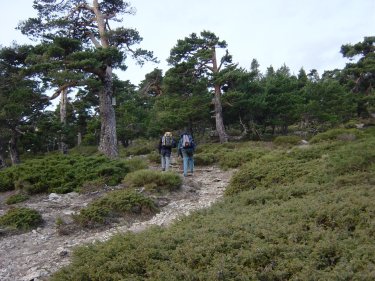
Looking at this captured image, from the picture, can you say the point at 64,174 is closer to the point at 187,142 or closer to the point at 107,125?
the point at 187,142

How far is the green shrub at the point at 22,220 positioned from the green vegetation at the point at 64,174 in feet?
8.77

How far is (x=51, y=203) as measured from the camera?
368 inches

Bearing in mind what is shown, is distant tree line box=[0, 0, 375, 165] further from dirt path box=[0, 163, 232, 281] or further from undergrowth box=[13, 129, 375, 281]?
undergrowth box=[13, 129, 375, 281]

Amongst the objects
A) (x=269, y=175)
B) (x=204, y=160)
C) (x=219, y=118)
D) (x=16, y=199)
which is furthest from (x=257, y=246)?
(x=219, y=118)

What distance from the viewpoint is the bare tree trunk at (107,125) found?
15430 millimetres

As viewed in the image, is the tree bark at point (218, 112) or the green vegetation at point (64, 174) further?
the tree bark at point (218, 112)

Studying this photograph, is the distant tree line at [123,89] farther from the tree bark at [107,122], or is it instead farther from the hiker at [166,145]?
the hiker at [166,145]

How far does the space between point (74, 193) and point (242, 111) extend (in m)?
18.1

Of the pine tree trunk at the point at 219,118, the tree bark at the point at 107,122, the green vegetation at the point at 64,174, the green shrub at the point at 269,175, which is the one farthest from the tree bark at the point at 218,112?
the green shrub at the point at 269,175

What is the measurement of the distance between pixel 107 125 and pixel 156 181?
21.3ft

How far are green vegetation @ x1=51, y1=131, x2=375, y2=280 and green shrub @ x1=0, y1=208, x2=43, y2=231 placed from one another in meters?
2.87

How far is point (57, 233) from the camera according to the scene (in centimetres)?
718

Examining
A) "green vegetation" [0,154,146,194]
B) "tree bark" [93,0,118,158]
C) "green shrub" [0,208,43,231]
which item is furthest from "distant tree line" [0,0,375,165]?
"green shrub" [0,208,43,231]

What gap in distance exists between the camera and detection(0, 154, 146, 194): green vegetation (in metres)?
10.8
